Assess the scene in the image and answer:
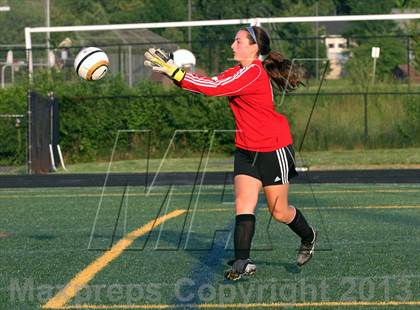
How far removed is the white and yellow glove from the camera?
7.52 m

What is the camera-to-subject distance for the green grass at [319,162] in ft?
73.6

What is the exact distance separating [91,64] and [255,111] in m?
1.63

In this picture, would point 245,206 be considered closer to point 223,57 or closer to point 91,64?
point 91,64

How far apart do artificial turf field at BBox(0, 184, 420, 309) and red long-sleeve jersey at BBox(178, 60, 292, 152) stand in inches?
41.5

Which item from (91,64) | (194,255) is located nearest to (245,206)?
(194,255)

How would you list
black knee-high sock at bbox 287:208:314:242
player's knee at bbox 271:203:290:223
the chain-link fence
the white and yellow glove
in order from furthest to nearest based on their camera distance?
the chain-link fence, black knee-high sock at bbox 287:208:314:242, player's knee at bbox 271:203:290:223, the white and yellow glove

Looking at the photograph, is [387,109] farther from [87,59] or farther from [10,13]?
[10,13]

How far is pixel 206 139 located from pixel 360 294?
19.8 metres

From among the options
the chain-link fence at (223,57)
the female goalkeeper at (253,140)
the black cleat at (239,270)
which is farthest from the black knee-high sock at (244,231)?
the chain-link fence at (223,57)

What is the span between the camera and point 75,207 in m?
13.9

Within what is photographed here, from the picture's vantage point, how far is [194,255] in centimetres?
920

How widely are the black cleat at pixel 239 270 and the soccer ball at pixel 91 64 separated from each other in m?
2.15

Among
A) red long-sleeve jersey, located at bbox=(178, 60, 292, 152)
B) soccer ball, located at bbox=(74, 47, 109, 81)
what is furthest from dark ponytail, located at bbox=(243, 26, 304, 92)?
soccer ball, located at bbox=(74, 47, 109, 81)

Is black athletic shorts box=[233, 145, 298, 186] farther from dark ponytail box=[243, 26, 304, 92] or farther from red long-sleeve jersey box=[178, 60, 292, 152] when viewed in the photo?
dark ponytail box=[243, 26, 304, 92]
